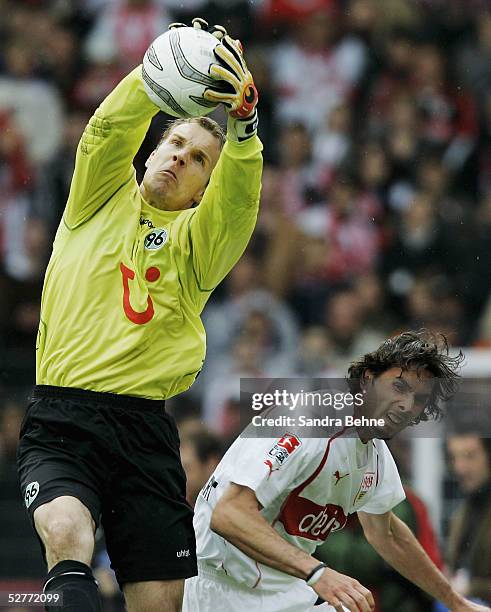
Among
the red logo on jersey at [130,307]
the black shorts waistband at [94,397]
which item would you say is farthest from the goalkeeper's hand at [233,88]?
the black shorts waistband at [94,397]

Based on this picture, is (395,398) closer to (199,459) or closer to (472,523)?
(199,459)

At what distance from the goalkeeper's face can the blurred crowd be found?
317 centimetres

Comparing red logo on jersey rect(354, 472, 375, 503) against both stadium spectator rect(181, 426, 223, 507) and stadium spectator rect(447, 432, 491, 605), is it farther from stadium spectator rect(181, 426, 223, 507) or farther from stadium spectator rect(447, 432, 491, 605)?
stadium spectator rect(447, 432, 491, 605)

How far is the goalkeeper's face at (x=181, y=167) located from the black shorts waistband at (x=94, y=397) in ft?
2.77

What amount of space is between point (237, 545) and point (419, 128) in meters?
6.53

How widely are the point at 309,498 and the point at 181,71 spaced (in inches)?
67.9

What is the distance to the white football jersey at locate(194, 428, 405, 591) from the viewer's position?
15.2 feet

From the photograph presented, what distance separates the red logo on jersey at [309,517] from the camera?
15.8 feet

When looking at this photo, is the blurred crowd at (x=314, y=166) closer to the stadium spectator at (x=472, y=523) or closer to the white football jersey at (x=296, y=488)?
the stadium spectator at (x=472, y=523)

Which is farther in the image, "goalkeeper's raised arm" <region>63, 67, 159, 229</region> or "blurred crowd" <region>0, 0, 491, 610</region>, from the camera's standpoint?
"blurred crowd" <region>0, 0, 491, 610</region>

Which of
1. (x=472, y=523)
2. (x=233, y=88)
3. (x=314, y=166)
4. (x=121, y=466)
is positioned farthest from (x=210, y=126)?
(x=314, y=166)

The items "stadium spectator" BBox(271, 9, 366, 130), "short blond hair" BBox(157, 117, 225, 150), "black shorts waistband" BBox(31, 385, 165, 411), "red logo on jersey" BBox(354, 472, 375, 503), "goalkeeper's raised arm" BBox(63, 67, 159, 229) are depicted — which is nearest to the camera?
"black shorts waistband" BBox(31, 385, 165, 411)

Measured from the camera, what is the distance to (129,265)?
461 cm

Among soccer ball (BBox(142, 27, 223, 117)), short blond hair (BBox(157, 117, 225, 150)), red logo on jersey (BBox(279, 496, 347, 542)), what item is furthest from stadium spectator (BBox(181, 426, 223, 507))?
soccer ball (BBox(142, 27, 223, 117))
